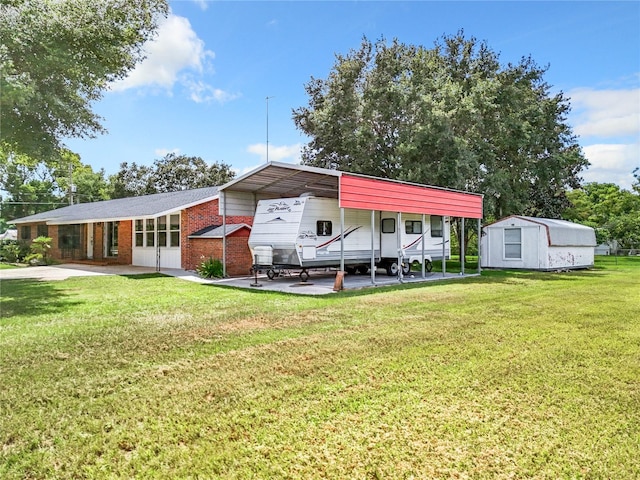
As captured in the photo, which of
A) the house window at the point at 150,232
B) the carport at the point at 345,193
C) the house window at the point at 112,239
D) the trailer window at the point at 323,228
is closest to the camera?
the carport at the point at 345,193

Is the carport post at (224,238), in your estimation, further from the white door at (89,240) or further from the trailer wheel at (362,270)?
the white door at (89,240)

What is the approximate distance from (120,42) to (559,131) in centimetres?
2297

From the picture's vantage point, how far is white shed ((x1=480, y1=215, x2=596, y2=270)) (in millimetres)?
19391

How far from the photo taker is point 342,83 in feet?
75.3

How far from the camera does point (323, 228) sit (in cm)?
1397

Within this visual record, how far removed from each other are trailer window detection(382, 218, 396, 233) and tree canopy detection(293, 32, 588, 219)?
4203mm

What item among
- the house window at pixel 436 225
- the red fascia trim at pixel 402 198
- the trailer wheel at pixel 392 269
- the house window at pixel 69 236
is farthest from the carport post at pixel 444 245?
the house window at pixel 69 236

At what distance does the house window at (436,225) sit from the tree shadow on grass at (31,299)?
1267cm

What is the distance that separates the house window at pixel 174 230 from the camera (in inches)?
706

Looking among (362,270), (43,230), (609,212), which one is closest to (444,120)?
(362,270)

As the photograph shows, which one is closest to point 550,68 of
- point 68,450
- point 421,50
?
point 421,50

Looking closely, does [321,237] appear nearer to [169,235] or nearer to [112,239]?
[169,235]

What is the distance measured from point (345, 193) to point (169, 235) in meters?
9.67

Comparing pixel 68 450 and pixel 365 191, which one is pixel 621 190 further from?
pixel 68 450
